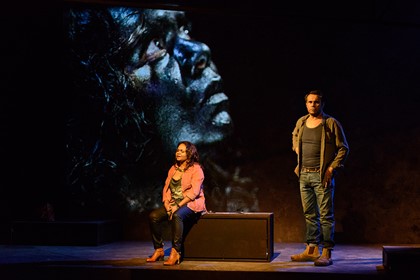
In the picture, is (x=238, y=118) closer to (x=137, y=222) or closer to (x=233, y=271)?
(x=137, y=222)

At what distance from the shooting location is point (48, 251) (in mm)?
7383

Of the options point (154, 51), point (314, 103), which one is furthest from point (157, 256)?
point (154, 51)

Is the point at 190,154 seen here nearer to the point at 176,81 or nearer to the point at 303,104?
the point at 176,81

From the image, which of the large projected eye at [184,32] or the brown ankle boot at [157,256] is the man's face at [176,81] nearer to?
the large projected eye at [184,32]

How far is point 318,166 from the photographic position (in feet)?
21.2

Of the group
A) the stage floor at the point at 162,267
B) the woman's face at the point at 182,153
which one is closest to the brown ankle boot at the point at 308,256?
the stage floor at the point at 162,267

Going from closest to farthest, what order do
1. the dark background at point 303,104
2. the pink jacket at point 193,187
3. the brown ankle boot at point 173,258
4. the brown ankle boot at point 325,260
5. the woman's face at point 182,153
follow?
the brown ankle boot at point 325,260 < the brown ankle boot at point 173,258 < the pink jacket at point 193,187 < the woman's face at point 182,153 < the dark background at point 303,104

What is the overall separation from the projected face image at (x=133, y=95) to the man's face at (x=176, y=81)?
1 cm

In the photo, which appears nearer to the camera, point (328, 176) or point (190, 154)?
point (328, 176)

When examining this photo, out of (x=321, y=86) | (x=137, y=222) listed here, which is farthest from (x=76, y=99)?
(x=321, y=86)

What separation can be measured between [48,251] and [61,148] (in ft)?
5.44

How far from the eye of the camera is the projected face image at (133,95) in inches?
329

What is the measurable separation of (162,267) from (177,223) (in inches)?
21.4

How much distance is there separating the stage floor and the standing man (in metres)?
0.26
